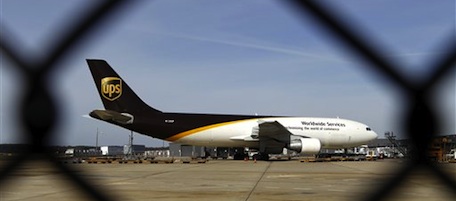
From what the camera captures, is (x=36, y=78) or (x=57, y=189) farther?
(x=57, y=189)

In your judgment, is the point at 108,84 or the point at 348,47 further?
the point at 108,84

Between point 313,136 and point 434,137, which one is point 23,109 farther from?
point 313,136

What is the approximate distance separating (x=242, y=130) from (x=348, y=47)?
3747 cm

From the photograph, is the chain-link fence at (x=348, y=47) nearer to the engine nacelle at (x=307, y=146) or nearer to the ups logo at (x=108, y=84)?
the ups logo at (x=108, y=84)

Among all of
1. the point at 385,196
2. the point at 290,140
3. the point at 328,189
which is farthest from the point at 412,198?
the point at 290,140

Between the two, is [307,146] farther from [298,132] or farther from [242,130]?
[242,130]

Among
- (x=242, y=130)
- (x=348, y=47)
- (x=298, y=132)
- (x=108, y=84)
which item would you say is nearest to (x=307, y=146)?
(x=298, y=132)

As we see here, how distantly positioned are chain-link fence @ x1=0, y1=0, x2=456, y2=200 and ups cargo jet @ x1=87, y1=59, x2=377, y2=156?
104ft

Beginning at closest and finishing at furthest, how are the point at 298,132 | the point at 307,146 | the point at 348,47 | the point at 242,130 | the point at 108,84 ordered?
the point at 348,47
the point at 108,84
the point at 307,146
the point at 242,130
the point at 298,132

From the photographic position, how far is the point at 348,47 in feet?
4.99

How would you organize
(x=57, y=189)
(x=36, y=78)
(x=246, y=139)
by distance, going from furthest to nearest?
(x=246, y=139) → (x=57, y=189) → (x=36, y=78)

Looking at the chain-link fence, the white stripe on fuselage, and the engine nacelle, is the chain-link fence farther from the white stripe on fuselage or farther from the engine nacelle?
the white stripe on fuselage

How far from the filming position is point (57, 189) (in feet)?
36.1

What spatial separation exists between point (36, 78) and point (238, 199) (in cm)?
826
